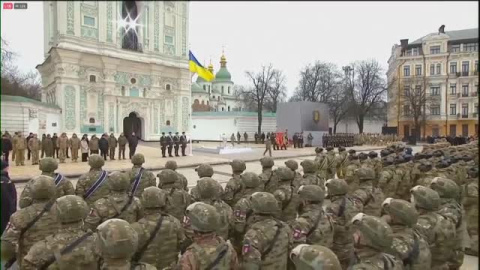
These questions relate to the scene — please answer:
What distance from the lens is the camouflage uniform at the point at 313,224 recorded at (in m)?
3.81

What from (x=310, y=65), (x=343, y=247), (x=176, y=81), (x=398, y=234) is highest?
(x=310, y=65)

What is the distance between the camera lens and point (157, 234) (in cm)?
367

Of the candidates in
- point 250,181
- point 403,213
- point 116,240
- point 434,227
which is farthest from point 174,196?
point 434,227

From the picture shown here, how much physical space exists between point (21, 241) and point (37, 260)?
3.59 ft

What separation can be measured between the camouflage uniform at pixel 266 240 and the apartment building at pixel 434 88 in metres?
45.4

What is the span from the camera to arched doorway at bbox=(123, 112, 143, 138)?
104 ft

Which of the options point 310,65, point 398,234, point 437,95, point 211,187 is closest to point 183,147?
point 211,187

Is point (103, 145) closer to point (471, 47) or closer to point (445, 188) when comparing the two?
point (445, 188)

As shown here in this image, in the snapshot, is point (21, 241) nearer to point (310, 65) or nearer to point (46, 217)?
point (46, 217)

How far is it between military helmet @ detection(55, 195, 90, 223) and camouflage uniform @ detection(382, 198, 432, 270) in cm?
251

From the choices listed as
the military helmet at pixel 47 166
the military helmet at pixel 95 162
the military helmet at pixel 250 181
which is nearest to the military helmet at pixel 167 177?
the military helmet at pixel 250 181

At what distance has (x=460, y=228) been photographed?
4.60 meters

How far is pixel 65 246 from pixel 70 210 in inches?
11.9

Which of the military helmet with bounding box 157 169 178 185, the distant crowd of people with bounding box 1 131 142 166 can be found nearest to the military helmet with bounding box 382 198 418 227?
the military helmet with bounding box 157 169 178 185
